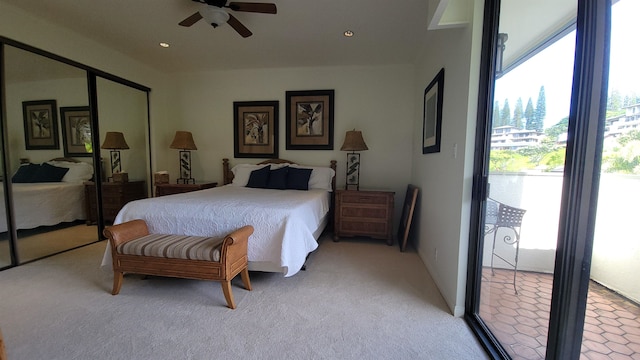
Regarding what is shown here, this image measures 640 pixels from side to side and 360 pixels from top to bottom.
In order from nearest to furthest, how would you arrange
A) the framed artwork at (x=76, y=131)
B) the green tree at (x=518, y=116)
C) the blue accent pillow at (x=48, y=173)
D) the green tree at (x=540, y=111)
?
the green tree at (x=540, y=111) → the green tree at (x=518, y=116) → the blue accent pillow at (x=48, y=173) → the framed artwork at (x=76, y=131)

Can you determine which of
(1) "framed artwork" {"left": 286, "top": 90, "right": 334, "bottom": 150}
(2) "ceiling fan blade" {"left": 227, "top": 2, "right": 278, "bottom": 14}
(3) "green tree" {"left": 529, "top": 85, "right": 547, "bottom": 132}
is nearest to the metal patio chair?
(3) "green tree" {"left": 529, "top": 85, "right": 547, "bottom": 132}

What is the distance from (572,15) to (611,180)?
0.71 metres

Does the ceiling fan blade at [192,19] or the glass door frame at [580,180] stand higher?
Result: the ceiling fan blade at [192,19]

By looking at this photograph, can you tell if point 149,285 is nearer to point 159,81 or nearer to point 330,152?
point 330,152

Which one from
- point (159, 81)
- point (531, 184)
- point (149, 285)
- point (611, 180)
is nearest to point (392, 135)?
point (531, 184)

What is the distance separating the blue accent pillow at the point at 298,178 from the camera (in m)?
3.64

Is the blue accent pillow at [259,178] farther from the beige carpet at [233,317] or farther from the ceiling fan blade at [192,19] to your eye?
the ceiling fan blade at [192,19]

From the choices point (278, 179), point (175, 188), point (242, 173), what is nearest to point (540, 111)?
point (278, 179)

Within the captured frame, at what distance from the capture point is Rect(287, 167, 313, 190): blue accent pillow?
3.64m

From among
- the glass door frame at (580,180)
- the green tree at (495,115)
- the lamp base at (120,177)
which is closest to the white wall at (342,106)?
the lamp base at (120,177)

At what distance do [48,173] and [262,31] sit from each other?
2935 mm

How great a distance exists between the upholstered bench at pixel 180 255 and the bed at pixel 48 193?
1624 mm

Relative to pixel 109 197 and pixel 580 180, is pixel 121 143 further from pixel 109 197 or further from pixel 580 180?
pixel 580 180

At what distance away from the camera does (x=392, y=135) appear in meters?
3.97
